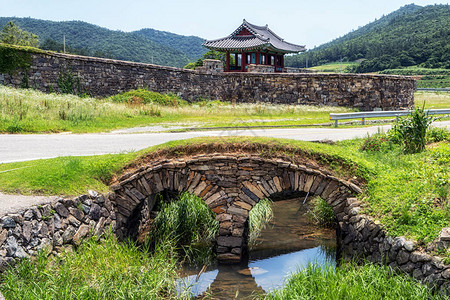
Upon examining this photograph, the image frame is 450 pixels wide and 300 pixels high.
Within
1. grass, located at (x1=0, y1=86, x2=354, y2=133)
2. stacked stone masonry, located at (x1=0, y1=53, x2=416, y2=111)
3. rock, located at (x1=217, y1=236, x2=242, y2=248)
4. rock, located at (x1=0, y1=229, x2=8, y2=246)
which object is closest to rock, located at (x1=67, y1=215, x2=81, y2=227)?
rock, located at (x1=0, y1=229, x2=8, y2=246)

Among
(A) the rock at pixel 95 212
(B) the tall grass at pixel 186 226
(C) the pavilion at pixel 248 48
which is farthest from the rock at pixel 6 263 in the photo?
(C) the pavilion at pixel 248 48

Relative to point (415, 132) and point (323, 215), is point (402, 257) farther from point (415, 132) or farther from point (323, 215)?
point (415, 132)

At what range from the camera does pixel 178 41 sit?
14338 cm

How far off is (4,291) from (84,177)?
3600 millimetres

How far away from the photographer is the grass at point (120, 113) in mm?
17047

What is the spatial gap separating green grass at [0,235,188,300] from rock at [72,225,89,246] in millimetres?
163

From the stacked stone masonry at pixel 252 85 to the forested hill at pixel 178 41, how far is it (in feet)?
334

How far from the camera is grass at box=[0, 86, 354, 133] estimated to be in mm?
17047

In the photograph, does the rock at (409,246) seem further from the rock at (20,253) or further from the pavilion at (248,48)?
the pavilion at (248,48)

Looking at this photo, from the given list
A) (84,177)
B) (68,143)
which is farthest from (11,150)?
(84,177)

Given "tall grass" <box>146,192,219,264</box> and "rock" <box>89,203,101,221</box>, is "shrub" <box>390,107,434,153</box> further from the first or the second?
"rock" <box>89,203,101,221</box>

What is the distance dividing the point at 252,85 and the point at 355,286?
24.7m

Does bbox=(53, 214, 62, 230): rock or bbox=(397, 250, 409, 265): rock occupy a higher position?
bbox=(53, 214, 62, 230): rock

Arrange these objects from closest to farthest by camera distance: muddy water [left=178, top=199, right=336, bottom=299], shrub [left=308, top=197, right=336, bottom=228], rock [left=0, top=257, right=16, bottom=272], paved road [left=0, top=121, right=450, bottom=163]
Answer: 1. rock [left=0, top=257, right=16, bottom=272]
2. muddy water [left=178, top=199, right=336, bottom=299]
3. paved road [left=0, top=121, right=450, bottom=163]
4. shrub [left=308, top=197, right=336, bottom=228]
